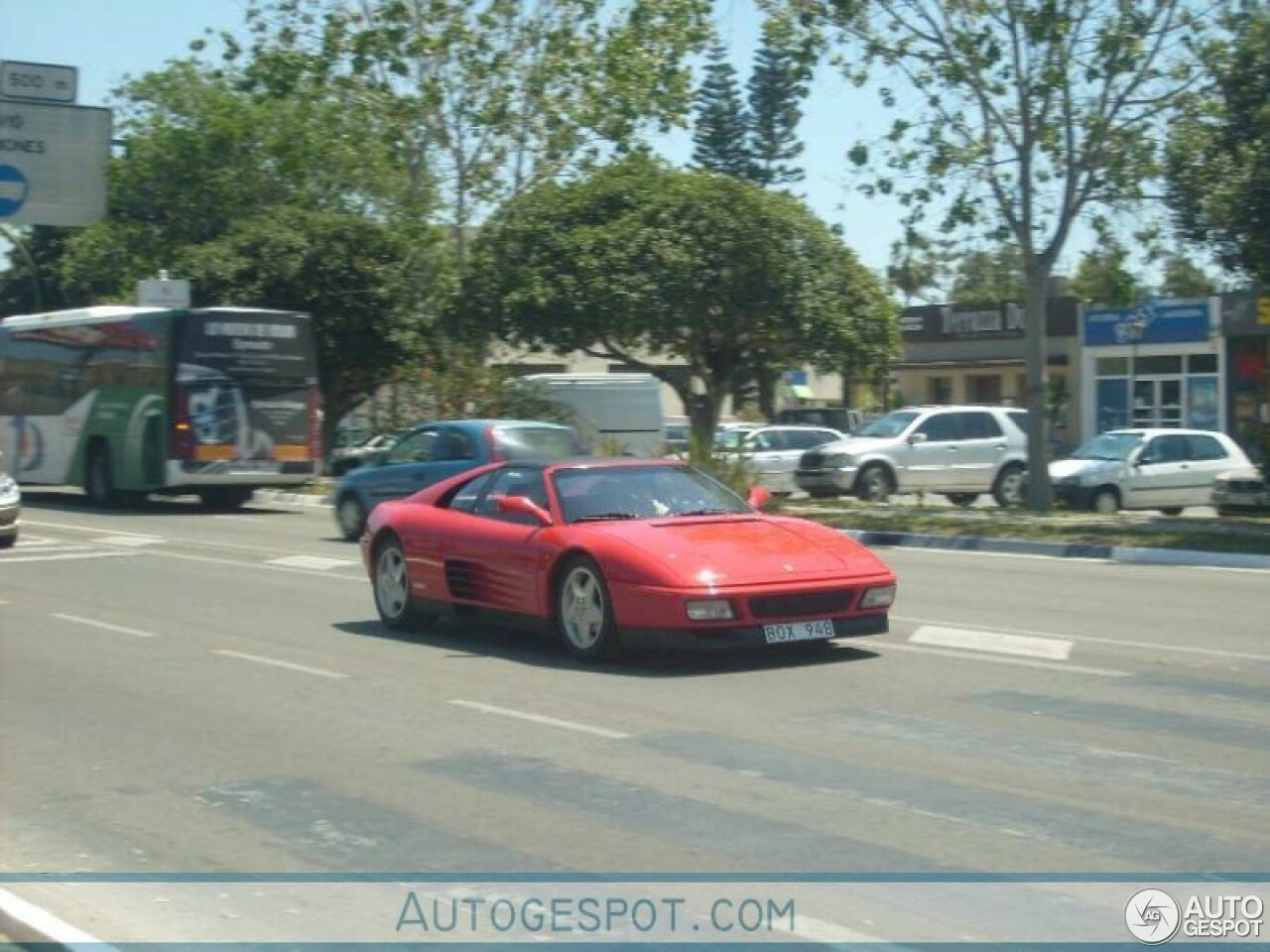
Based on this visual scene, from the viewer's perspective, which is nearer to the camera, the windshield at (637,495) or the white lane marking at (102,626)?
the windshield at (637,495)

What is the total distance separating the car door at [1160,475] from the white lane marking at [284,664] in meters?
19.5

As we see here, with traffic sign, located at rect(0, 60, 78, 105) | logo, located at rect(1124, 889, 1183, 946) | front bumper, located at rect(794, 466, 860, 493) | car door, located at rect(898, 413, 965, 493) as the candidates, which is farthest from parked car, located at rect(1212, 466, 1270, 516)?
logo, located at rect(1124, 889, 1183, 946)

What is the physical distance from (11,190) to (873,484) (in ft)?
69.8

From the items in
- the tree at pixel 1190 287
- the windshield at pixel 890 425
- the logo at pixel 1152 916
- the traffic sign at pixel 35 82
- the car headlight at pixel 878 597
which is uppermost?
the tree at pixel 1190 287

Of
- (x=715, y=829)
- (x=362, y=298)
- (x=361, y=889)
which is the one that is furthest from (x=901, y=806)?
(x=362, y=298)

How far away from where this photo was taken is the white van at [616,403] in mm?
34438

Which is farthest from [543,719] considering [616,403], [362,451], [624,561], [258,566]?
[362,451]

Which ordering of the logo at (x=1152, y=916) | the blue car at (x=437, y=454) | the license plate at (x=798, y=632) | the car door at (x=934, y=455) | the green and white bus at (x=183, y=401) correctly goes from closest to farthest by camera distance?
the logo at (x=1152, y=916) < the license plate at (x=798, y=632) < the blue car at (x=437, y=454) < the green and white bus at (x=183, y=401) < the car door at (x=934, y=455)

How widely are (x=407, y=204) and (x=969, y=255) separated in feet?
48.2

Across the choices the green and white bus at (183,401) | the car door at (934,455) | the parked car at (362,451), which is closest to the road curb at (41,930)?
the parked car at (362,451)

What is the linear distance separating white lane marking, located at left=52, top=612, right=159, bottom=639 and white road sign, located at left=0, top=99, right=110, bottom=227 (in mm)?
3429

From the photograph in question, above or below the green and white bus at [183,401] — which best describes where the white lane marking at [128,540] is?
below

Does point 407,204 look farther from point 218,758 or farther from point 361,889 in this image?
point 361,889

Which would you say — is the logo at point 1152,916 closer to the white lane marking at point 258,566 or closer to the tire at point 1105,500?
the white lane marking at point 258,566
